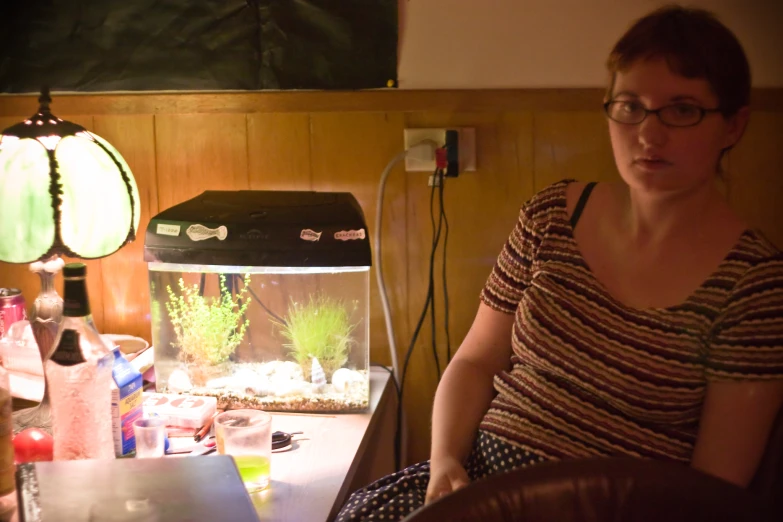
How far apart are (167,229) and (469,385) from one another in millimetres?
578

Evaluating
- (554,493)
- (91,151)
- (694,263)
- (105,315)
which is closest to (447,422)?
(694,263)

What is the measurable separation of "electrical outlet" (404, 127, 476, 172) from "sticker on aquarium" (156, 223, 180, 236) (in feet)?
1.68

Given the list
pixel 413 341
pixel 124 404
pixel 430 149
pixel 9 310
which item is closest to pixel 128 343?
pixel 9 310

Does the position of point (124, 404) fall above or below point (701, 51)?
below

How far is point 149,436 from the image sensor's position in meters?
1.16

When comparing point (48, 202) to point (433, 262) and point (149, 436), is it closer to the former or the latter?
point (149, 436)

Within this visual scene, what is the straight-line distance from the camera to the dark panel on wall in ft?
5.18

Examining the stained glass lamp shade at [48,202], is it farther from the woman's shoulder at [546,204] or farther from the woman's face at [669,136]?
the woman's face at [669,136]

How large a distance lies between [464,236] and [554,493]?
100 cm

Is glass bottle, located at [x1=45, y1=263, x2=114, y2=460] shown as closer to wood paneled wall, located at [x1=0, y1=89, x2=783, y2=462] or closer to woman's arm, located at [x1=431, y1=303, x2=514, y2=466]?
woman's arm, located at [x1=431, y1=303, x2=514, y2=466]

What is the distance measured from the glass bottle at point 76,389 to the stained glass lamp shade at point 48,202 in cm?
23

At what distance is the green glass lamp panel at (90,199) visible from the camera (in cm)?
137

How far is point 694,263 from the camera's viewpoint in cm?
112

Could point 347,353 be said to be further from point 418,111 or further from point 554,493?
point 554,493
